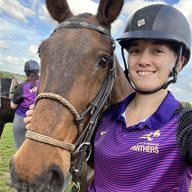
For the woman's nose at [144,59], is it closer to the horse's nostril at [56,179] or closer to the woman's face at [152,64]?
the woman's face at [152,64]

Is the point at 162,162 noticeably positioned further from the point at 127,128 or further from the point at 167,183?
the point at 127,128

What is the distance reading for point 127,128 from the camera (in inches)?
89.8

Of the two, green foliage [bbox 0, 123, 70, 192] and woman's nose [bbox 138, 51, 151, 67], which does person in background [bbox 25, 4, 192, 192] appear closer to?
woman's nose [bbox 138, 51, 151, 67]

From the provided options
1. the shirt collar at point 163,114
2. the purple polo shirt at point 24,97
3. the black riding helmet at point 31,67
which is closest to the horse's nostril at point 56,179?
the shirt collar at point 163,114

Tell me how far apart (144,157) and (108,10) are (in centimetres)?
138

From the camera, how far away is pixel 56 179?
2029 mm

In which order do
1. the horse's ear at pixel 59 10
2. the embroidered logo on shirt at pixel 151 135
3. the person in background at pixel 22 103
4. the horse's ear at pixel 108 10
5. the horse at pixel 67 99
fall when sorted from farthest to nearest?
the person in background at pixel 22 103 < the horse's ear at pixel 59 10 < the horse's ear at pixel 108 10 < the embroidered logo on shirt at pixel 151 135 < the horse at pixel 67 99

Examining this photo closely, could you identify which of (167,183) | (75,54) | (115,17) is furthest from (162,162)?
(115,17)

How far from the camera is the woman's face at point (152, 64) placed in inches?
90.4

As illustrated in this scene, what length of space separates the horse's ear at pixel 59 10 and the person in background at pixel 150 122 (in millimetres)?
629

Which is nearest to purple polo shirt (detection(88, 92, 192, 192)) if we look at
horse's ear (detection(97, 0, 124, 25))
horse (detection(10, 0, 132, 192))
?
horse (detection(10, 0, 132, 192))

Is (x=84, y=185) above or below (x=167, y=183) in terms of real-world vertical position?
below

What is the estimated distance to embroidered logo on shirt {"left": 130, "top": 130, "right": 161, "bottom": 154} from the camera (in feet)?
6.63

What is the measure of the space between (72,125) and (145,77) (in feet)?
2.11
